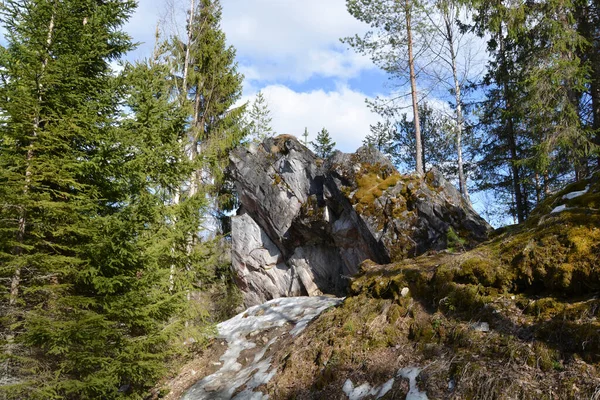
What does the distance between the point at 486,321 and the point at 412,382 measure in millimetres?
1232

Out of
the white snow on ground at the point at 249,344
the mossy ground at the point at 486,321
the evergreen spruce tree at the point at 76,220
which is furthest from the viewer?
the white snow on ground at the point at 249,344

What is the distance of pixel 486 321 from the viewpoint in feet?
15.3

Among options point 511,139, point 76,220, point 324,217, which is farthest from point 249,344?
point 511,139

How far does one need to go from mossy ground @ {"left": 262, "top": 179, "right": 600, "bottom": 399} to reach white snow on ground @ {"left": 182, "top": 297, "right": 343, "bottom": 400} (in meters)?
0.70

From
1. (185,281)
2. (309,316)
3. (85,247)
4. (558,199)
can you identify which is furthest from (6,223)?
(558,199)

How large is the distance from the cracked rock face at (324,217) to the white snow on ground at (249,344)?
9.36ft

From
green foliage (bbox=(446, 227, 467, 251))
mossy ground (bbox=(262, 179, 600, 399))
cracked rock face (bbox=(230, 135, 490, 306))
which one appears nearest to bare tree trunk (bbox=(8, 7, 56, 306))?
mossy ground (bbox=(262, 179, 600, 399))

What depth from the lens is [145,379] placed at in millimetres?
7324

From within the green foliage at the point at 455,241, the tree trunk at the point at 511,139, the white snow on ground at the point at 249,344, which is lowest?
the white snow on ground at the point at 249,344

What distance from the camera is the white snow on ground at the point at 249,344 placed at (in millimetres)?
6917

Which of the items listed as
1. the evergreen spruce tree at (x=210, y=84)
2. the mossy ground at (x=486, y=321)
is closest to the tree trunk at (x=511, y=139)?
the mossy ground at (x=486, y=321)

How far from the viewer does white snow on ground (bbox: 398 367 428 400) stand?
4199mm

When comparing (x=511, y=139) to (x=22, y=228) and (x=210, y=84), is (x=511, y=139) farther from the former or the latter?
(x=22, y=228)

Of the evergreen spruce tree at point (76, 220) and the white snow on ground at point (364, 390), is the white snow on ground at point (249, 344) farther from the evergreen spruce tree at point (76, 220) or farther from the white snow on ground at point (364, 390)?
the white snow on ground at point (364, 390)
